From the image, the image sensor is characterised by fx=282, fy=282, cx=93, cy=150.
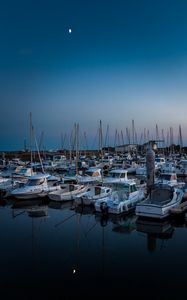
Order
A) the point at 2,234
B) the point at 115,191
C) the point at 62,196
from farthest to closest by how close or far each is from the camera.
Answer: the point at 62,196
the point at 115,191
the point at 2,234

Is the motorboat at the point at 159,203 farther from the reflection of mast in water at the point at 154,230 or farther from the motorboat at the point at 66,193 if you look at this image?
the motorboat at the point at 66,193

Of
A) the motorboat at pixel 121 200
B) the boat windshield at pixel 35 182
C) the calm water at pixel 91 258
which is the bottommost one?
the calm water at pixel 91 258

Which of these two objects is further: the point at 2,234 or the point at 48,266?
the point at 2,234

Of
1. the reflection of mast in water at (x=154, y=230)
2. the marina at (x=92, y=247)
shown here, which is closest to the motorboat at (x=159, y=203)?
the marina at (x=92, y=247)

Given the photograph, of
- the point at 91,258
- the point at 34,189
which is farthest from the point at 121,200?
the point at 34,189

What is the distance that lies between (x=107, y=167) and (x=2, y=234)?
35.3m

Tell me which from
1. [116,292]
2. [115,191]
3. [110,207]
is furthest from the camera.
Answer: [115,191]

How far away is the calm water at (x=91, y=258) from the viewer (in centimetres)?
952

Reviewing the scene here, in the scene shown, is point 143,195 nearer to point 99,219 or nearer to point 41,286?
point 99,219

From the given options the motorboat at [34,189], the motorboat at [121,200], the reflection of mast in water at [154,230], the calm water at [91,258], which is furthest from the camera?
the motorboat at [34,189]

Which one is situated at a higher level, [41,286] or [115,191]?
[115,191]

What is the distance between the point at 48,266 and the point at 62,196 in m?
12.9

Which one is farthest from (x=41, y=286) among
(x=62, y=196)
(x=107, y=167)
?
(x=107, y=167)

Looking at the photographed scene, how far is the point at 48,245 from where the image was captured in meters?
14.0
